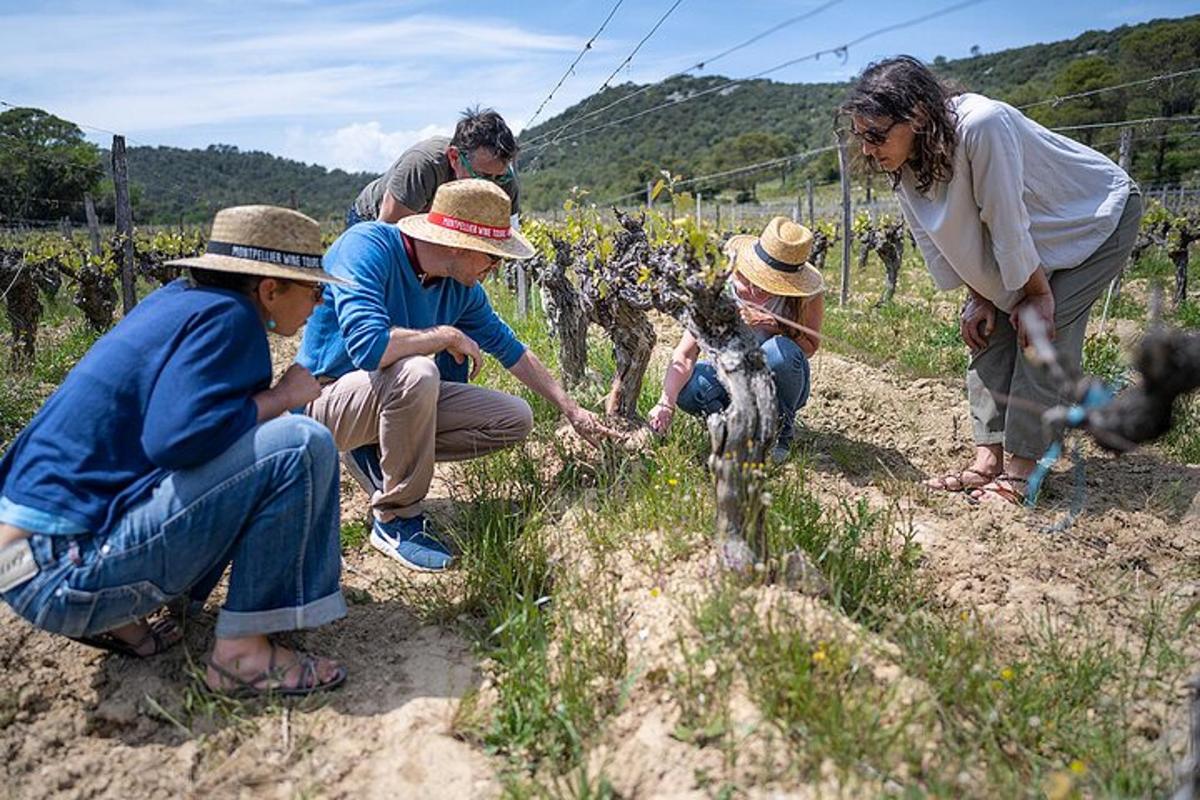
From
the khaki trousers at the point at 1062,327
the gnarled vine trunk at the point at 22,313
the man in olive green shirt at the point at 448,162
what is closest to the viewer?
the khaki trousers at the point at 1062,327

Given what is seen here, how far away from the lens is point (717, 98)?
121 m

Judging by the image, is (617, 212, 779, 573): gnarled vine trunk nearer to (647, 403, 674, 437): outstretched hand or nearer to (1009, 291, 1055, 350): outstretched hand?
(647, 403, 674, 437): outstretched hand

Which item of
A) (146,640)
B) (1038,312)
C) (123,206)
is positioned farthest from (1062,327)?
(123,206)

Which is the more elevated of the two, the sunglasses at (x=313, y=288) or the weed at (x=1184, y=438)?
the sunglasses at (x=313, y=288)

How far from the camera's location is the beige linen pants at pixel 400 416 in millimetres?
2900

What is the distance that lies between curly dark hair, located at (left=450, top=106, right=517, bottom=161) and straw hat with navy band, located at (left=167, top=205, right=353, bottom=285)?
6.75 ft

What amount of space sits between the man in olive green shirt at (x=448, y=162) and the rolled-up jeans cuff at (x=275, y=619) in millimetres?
2404

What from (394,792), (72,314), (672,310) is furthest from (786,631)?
(72,314)

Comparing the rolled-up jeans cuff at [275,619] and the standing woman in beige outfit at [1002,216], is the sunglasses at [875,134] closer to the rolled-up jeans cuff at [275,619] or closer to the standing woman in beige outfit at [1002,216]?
the standing woman in beige outfit at [1002,216]

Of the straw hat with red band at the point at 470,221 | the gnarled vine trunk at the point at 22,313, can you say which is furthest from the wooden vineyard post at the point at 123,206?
the straw hat with red band at the point at 470,221

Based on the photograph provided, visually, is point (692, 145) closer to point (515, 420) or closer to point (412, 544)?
point (515, 420)

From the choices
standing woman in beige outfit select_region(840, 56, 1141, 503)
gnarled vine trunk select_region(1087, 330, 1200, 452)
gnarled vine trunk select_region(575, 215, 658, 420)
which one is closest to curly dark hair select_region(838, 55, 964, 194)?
standing woman in beige outfit select_region(840, 56, 1141, 503)

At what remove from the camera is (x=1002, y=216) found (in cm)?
304

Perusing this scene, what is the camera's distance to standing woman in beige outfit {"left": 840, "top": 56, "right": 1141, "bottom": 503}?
301 centimetres
